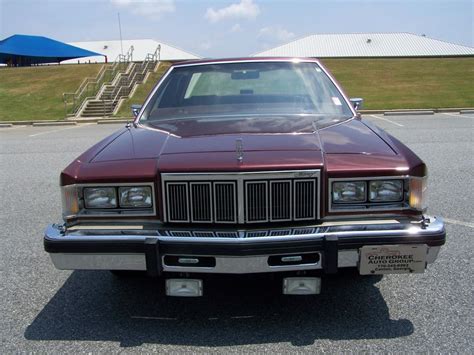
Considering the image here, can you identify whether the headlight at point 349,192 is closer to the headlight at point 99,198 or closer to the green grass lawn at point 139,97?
the headlight at point 99,198

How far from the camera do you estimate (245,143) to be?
9.46ft

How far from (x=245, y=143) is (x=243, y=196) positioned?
410 millimetres

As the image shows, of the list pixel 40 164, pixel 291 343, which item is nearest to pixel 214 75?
pixel 291 343

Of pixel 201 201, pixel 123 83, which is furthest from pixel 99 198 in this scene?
pixel 123 83

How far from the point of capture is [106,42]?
6288cm

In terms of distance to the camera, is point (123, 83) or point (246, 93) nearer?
point (246, 93)

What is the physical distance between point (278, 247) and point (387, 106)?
720 inches

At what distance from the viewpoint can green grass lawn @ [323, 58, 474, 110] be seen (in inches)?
808

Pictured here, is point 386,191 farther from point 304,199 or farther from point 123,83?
point 123,83

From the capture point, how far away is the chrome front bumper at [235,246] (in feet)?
8.36

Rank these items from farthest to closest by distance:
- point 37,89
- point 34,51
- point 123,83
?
1. point 34,51
2. point 37,89
3. point 123,83

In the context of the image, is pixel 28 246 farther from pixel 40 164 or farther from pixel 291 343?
pixel 40 164

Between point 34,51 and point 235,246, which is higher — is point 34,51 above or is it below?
above

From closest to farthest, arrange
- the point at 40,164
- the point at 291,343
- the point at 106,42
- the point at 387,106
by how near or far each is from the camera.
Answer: the point at 291,343
the point at 40,164
the point at 387,106
the point at 106,42
